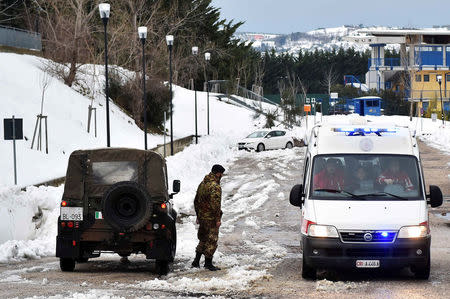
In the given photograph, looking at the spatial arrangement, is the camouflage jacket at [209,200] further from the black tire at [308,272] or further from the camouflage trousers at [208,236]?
the black tire at [308,272]

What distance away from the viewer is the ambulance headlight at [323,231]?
41.2ft

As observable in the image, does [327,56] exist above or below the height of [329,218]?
above

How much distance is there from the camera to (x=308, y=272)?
1308 centimetres

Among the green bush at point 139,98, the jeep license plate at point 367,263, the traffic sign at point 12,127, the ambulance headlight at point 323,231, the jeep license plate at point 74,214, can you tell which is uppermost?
the green bush at point 139,98

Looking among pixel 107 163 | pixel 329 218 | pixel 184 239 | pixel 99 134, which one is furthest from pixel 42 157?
pixel 329 218

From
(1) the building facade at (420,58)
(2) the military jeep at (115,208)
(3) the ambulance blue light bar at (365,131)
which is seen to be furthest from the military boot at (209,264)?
(1) the building facade at (420,58)

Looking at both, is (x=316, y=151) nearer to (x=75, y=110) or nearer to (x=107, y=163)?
(x=107, y=163)

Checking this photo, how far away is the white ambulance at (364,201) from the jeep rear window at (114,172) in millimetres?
2738

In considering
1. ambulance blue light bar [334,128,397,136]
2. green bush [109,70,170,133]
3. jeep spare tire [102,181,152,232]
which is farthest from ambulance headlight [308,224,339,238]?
green bush [109,70,170,133]

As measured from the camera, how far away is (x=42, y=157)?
113ft

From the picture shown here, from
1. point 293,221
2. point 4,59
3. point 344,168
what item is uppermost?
point 4,59

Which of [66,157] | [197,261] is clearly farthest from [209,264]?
[66,157]

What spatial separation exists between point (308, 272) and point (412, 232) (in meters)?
1.69

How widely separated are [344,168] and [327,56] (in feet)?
493
